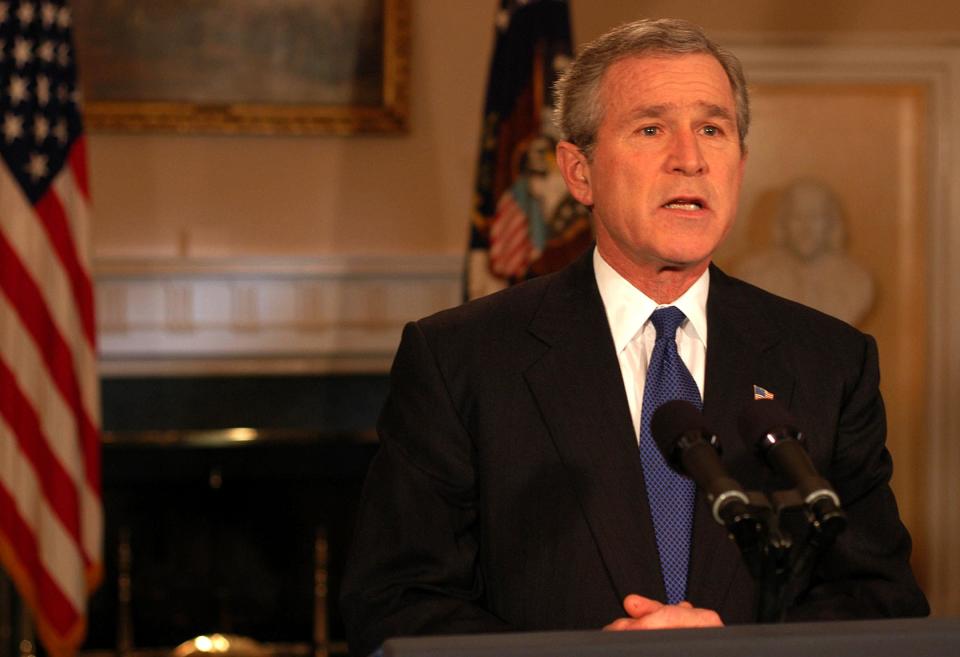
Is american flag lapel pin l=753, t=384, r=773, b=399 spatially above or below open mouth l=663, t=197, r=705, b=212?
below

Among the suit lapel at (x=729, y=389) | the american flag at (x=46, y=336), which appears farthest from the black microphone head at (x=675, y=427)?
the american flag at (x=46, y=336)

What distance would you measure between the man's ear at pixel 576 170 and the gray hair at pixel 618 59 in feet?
0.04

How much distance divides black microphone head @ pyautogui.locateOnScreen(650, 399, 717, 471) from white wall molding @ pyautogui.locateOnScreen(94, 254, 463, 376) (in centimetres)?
423

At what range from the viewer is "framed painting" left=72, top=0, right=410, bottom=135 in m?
5.63

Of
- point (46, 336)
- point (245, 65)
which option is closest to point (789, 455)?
point (46, 336)

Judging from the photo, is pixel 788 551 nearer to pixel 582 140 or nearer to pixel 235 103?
pixel 582 140

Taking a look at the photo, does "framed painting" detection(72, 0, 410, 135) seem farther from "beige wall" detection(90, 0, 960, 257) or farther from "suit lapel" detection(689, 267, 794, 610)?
"suit lapel" detection(689, 267, 794, 610)

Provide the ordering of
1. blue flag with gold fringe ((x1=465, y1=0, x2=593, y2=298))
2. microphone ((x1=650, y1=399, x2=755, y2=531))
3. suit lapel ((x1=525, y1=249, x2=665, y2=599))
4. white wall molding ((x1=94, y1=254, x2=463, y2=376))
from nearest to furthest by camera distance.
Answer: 1. microphone ((x1=650, y1=399, x2=755, y2=531))
2. suit lapel ((x1=525, y1=249, x2=665, y2=599))
3. blue flag with gold fringe ((x1=465, y1=0, x2=593, y2=298))
4. white wall molding ((x1=94, y1=254, x2=463, y2=376))

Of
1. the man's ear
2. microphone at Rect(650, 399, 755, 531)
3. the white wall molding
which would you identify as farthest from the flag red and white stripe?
microphone at Rect(650, 399, 755, 531)

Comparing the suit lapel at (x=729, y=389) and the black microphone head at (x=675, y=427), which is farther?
the suit lapel at (x=729, y=389)

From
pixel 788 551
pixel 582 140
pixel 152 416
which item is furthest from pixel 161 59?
pixel 788 551

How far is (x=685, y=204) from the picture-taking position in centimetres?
182

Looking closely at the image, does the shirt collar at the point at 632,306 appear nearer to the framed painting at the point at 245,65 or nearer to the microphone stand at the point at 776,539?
the microphone stand at the point at 776,539

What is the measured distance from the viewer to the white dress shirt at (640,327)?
6.18ft
